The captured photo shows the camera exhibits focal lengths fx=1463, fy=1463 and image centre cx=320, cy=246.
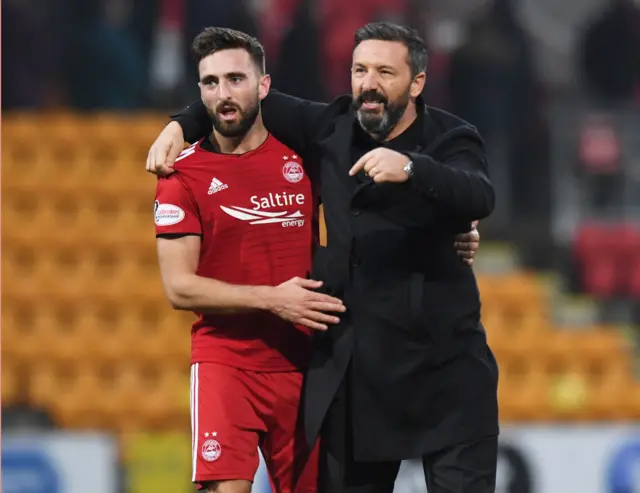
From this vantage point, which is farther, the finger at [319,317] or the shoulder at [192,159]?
the shoulder at [192,159]

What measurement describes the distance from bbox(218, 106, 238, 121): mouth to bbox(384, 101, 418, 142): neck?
1.56ft

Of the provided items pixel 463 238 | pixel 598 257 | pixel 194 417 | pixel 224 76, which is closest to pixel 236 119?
pixel 224 76

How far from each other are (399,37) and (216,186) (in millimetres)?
753

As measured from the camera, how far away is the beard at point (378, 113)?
4324mm

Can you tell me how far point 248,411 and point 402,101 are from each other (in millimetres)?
1092

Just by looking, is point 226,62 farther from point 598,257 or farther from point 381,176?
point 598,257

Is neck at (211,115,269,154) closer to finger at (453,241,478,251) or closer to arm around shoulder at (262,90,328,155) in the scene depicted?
arm around shoulder at (262,90,328,155)

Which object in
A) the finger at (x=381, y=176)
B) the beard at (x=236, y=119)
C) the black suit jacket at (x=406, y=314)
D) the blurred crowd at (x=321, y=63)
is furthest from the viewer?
the blurred crowd at (x=321, y=63)

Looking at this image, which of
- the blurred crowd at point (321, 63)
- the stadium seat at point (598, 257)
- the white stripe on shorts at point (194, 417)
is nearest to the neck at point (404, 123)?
the white stripe on shorts at point (194, 417)

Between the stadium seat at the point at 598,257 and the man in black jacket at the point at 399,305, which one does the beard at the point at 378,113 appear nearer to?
the man in black jacket at the point at 399,305

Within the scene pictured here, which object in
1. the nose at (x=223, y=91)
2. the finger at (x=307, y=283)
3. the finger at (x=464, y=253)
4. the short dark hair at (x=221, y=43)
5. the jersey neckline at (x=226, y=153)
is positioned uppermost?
the short dark hair at (x=221, y=43)

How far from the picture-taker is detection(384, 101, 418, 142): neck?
445 centimetres

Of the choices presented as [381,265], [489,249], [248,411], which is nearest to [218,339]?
[248,411]

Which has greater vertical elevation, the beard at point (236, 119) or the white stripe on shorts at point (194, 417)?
the beard at point (236, 119)
